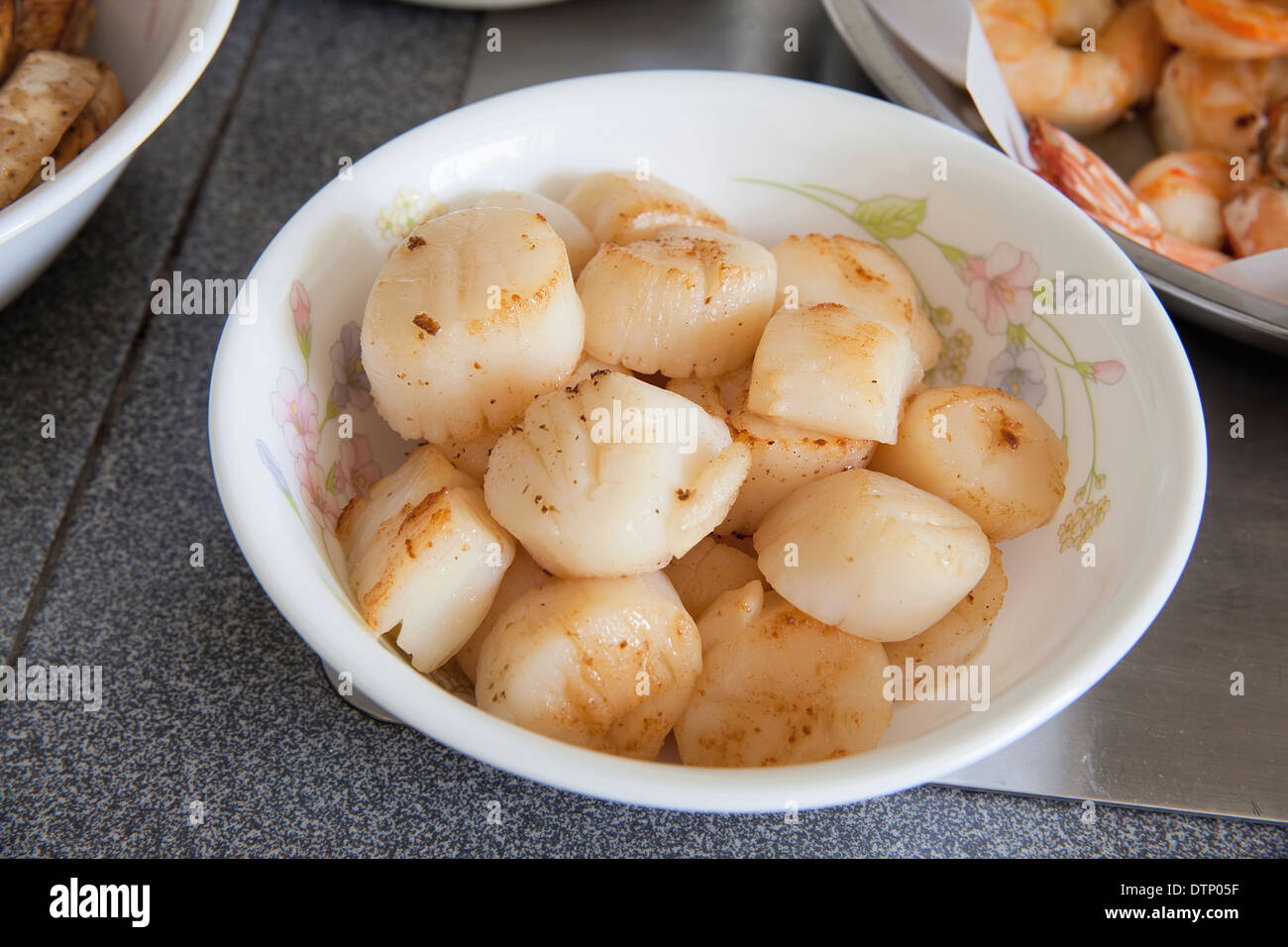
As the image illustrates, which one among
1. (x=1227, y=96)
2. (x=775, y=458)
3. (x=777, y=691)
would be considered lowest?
(x=777, y=691)

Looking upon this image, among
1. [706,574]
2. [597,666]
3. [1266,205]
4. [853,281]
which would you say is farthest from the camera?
[1266,205]

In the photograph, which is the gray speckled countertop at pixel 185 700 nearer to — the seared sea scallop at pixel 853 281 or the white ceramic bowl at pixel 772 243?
the white ceramic bowl at pixel 772 243

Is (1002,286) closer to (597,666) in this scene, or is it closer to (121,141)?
(597,666)

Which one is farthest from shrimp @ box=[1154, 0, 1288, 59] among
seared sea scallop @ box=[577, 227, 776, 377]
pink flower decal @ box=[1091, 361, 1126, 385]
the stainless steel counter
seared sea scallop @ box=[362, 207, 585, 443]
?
seared sea scallop @ box=[362, 207, 585, 443]

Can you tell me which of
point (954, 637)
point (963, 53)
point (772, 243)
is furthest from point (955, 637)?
point (963, 53)

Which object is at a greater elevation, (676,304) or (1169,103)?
(1169,103)
